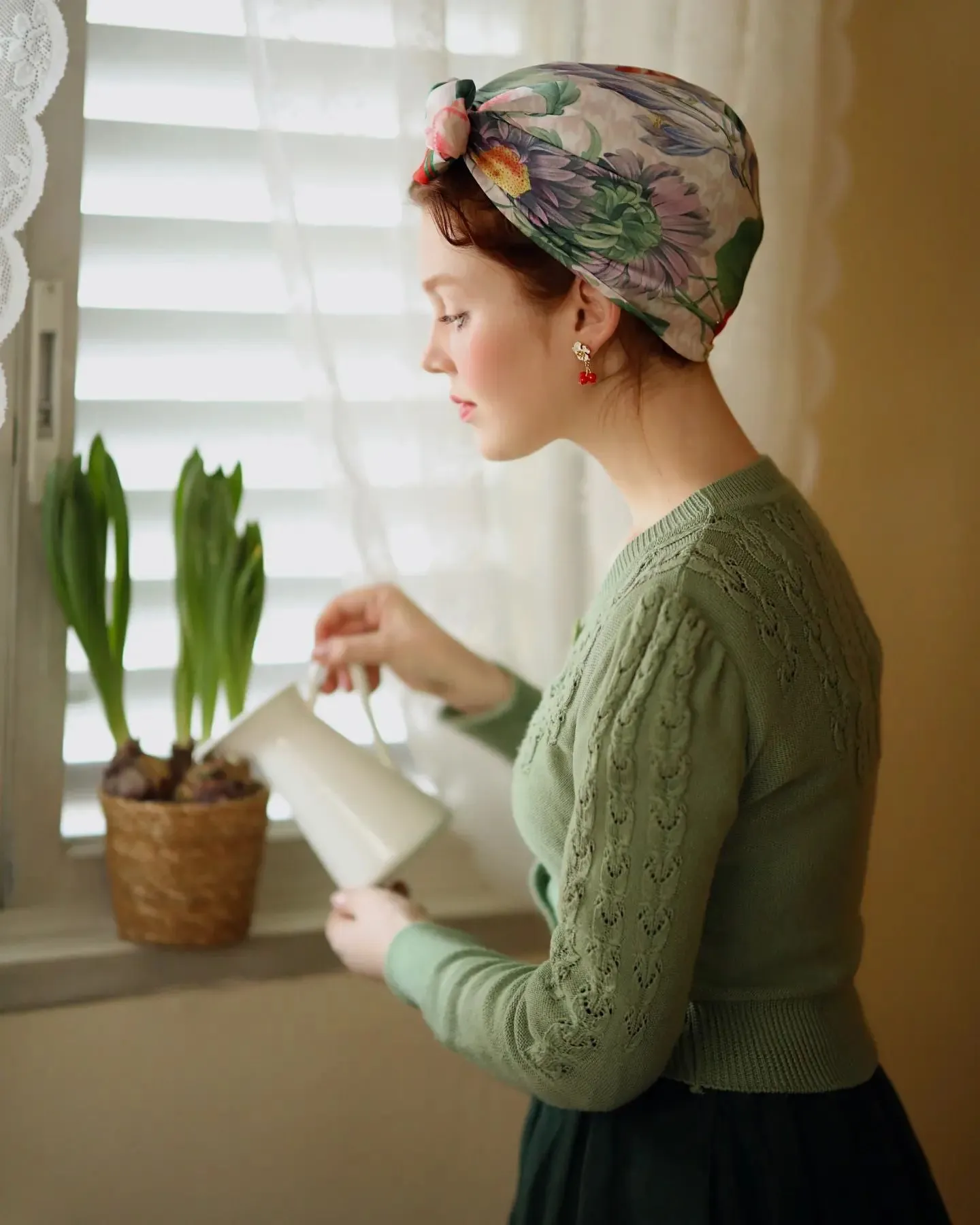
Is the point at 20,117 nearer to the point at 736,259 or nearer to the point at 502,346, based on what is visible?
the point at 502,346

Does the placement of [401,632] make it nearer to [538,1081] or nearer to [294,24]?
[538,1081]

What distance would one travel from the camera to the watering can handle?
39.6 inches

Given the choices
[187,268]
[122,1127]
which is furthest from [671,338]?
[122,1127]

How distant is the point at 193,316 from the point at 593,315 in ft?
1.90

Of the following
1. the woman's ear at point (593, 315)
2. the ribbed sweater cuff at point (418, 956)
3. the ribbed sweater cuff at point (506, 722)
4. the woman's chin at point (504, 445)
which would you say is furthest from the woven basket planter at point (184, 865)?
the woman's ear at point (593, 315)

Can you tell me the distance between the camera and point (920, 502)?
151 centimetres

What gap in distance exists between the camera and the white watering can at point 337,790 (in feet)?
3.16

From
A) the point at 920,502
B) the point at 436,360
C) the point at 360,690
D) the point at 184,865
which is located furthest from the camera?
the point at 920,502

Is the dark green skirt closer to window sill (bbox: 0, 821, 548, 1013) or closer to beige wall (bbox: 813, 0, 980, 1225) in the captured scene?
window sill (bbox: 0, 821, 548, 1013)

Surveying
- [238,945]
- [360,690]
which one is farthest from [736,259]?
[238,945]

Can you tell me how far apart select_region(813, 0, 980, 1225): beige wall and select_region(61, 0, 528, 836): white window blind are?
1.66ft

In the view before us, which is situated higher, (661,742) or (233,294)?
(233,294)

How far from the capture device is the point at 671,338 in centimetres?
83

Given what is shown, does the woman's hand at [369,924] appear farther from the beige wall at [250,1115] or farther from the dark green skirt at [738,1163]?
the beige wall at [250,1115]
